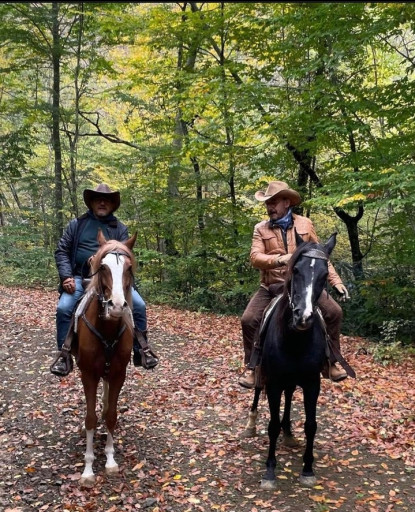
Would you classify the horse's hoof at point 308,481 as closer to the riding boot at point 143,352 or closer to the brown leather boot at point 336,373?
the brown leather boot at point 336,373

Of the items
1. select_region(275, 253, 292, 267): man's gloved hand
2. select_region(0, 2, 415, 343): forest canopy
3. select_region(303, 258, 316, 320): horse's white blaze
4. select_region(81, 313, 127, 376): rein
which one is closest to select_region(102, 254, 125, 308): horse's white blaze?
select_region(81, 313, 127, 376): rein

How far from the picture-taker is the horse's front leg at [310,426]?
180 inches

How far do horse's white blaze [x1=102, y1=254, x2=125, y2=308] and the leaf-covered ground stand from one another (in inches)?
78.1

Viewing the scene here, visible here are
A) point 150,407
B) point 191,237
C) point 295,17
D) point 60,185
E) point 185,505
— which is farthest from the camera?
point 60,185

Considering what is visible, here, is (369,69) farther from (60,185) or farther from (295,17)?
(60,185)

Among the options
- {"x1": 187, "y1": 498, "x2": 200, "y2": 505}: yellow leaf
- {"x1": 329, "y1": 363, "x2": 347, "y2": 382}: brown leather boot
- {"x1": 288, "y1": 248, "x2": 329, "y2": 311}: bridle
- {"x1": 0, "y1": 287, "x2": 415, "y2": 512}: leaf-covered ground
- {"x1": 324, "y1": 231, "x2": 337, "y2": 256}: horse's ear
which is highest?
{"x1": 324, "y1": 231, "x2": 337, "y2": 256}: horse's ear

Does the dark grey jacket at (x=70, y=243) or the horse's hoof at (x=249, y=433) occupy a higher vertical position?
the dark grey jacket at (x=70, y=243)

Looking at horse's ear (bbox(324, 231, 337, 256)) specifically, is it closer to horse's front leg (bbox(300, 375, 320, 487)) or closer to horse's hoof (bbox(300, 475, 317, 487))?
horse's front leg (bbox(300, 375, 320, 487))

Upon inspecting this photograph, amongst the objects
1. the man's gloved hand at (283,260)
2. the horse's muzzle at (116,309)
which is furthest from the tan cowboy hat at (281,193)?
the horse's muzzle at (116,309)

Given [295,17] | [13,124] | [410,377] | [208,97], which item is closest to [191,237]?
[208,97]

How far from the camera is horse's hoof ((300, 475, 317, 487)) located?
183 inches

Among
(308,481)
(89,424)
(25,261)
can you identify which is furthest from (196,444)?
(25,261)

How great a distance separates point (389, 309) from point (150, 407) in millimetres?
6627

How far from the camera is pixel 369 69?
12133mm
